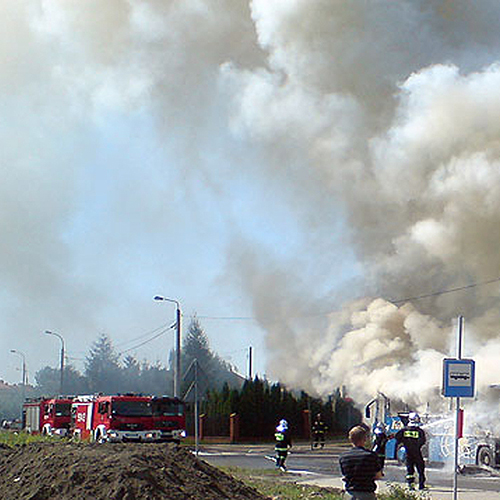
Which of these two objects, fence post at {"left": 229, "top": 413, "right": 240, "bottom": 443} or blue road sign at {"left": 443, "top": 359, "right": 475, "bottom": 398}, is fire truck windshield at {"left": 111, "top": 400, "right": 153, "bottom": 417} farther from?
blue road sign at {"left": 443, "top": 359, "right": 475, "bottom": 398}

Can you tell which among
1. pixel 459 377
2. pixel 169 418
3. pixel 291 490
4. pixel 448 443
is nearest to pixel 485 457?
pixel 448 443

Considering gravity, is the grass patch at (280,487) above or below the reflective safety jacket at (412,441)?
below

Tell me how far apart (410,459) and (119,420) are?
15.1m

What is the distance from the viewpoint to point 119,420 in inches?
1276

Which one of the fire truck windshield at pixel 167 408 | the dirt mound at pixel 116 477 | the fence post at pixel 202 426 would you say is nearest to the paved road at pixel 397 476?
the fire truck windshield at pixel 167 408

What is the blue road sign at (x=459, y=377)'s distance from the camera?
15.0 m

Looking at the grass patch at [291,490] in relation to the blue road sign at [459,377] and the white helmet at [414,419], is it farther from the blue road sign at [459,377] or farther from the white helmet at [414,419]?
the white helmet at [414,419]

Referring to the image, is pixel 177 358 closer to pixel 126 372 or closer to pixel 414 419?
pixel 414 419

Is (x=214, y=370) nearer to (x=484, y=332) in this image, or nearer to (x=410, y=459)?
(x=484, y=332)

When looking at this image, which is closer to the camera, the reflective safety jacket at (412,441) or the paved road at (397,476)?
the paved road at (397,476)

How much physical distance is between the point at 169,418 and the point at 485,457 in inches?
494

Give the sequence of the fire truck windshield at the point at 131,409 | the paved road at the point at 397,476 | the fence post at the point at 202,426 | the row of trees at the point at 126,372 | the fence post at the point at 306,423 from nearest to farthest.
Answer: the paved road at the point at 397,476, the fire truck windshield at the point at 131,409, the fence post at the point at 202,426, the fence post at the point at 306,423, the row of trees at the point at 126,372

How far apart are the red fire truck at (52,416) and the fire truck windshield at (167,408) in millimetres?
10803

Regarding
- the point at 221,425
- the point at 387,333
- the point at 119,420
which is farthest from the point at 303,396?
the point at 119,420
